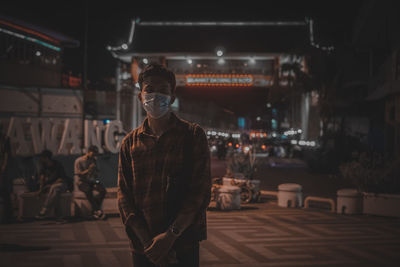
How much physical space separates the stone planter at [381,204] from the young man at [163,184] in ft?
31.3

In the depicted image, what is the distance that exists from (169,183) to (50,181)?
8.41 metres

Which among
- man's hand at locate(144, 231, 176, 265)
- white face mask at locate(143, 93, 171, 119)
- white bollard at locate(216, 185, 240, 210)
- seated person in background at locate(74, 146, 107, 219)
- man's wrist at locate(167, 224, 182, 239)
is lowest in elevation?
white bollard at locate(216, 185, 240, 210)

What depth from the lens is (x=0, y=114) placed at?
47.0 feet

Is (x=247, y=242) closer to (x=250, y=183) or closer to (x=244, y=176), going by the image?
(x=250, y=183)

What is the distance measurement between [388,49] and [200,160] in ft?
84.4

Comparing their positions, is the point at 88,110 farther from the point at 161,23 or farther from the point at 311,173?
the point at 161,23

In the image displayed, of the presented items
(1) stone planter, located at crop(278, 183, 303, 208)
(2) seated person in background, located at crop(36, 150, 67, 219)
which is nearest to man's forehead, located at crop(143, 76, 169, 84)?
(2) seated person in background, located at crop(36, 150, 67, 219)

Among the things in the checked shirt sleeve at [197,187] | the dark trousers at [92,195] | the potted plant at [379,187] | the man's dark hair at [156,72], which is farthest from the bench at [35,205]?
the checked shirt sleeve at [197,187]

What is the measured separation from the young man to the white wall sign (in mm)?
11365

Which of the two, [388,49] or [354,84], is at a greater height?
[388,49]

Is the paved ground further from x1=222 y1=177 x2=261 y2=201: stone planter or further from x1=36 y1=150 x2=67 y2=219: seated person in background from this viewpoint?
x1=222 y1=177 x2=261 y2=201: stone planter

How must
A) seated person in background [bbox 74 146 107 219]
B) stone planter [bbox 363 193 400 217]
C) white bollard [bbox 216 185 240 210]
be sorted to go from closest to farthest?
1. seated person in background [bbox 74 146 107 219]
2. stone planter [bbox 363 193 400 217]
3. white bollard [bbox 216 185 240 210]

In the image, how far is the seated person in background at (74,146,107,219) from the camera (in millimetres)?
10805

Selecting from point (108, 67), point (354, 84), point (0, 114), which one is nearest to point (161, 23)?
point (108, 67)
